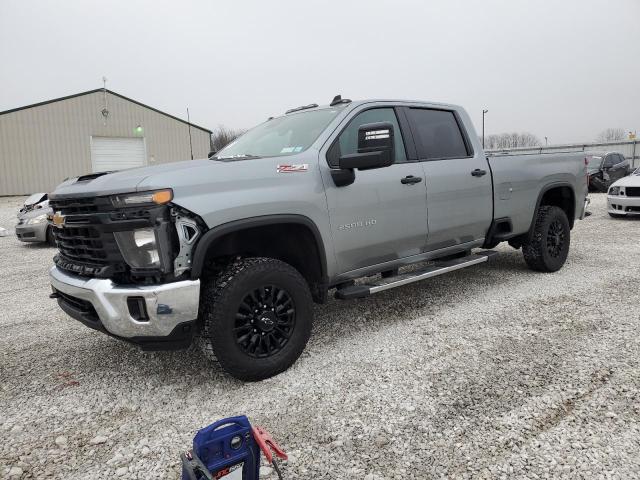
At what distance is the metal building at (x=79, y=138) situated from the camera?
23.0 meters

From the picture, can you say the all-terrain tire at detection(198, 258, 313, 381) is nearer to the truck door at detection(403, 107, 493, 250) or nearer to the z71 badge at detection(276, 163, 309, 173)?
the z71 badge at detection(276, 163, 309, 173)

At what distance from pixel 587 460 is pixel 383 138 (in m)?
2.20

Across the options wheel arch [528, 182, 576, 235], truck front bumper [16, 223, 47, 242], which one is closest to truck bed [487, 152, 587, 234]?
wheel arch [528, 182, 576, 235]

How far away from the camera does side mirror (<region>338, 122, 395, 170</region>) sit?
3238 mm

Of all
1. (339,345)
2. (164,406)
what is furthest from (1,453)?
(339,345)

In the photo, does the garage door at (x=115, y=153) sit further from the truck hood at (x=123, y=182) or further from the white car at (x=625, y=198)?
the truck hood at (x=123, y=182)

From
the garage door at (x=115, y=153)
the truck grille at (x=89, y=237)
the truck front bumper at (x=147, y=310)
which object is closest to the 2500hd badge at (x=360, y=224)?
the truck front bumper at (x=147, y=310)

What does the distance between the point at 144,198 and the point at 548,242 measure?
483cm

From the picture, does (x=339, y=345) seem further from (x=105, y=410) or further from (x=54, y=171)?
(x=54, y=171)

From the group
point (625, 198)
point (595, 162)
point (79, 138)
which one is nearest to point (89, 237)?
point (625, 198)

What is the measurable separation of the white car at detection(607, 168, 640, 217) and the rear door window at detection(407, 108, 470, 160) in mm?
8002

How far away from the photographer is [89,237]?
9.52ft

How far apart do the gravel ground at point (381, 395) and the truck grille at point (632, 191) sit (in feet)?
23.9

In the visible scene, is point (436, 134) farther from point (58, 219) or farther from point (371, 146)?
point (58, 219)
